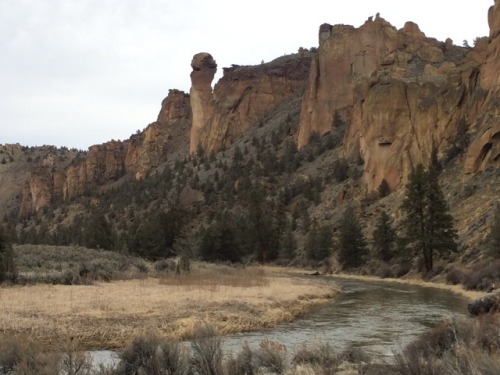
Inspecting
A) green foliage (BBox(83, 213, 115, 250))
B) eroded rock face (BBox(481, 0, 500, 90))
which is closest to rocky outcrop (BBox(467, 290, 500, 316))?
eroded rock face (BBox(481, 0, 500, 90))

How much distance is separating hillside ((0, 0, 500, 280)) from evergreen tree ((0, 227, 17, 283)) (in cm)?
2446

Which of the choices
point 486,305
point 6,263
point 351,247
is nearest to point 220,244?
point 351,247

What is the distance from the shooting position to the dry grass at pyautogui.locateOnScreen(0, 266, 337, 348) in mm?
17125

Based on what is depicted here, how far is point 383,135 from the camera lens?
72062mm

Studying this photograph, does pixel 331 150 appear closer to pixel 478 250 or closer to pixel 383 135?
pixel 383 135

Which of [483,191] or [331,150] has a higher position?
[331,150]

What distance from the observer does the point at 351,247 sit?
179 feet

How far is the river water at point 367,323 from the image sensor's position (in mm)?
16531

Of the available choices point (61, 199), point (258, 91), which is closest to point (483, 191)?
point (258, 91)

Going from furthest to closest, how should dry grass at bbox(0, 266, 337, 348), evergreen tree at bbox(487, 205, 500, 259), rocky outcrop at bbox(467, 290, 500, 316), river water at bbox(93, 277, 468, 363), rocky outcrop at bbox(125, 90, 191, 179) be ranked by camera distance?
rocky outcrop at bbox(125, 90, 191, 179)
evergreen tree at bbox(487, 205, 500, 259)
rocky outcrop at bbox(467, 290, 500, 316)
dry grass at bbox(0, 266, 337, 348)
river water at bbox(93, 277, 468, 363)

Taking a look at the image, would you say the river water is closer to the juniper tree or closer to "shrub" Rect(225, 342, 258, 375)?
"shrub" Rect(225, 342, 258, 375)

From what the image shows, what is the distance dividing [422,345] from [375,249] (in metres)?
43.2

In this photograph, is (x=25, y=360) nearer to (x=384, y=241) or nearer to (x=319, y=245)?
(x=384, y=241)

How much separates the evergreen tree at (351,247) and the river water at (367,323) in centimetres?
1988
